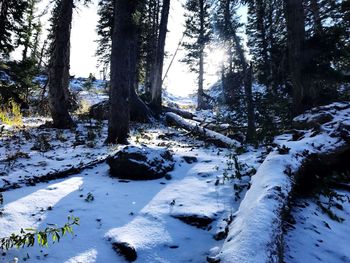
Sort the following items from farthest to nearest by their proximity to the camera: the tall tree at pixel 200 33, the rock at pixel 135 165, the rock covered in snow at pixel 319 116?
the tall tree at pixel 200 33, the rock covered in snow at pixel 319 116, the rock at pixel 135 165

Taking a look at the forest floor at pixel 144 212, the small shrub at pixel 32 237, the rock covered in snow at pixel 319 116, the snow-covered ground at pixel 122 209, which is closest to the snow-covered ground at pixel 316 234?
the forest floor at pixel 144 212

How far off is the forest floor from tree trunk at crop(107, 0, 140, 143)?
1799mm

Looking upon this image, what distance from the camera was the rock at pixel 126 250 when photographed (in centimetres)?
290

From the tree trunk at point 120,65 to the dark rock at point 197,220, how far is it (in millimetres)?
4532

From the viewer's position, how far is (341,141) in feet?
17.3

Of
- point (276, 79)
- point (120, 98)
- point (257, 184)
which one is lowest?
point (257, 184)

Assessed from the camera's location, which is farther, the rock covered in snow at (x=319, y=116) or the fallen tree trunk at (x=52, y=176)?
the rock covered in snow at (x=319, y=116)

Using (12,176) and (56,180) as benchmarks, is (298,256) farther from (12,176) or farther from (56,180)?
(12,176)

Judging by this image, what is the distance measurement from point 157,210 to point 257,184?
1.39m

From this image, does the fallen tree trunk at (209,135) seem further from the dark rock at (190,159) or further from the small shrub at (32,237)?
the small shrub at (32,237)

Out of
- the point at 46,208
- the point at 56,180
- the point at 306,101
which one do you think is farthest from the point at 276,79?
the point at 46,208

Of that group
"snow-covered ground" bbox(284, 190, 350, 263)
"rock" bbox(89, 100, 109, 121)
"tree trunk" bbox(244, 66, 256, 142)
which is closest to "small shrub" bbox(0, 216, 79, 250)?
"snow-covered ground" bbox(284, 190, 350, 263)

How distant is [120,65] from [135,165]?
360cm

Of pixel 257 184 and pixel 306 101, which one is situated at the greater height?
pixel 306 101
